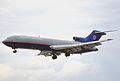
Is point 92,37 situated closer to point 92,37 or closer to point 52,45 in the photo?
point 92,37

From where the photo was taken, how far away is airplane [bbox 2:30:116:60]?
500 feet

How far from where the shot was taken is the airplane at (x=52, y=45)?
15250 centimetres

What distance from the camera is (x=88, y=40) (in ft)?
562

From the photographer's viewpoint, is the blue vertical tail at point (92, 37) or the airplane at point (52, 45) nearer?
the airplane at point (52, 45)

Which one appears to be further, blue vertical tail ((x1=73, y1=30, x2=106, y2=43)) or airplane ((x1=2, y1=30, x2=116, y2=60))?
blue vertical tail ((x1=73, y1=30, x2=106, y2=43))

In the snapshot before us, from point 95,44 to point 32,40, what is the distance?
2042 centimetres

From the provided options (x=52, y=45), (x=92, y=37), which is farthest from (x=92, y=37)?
(x=52, y=45)

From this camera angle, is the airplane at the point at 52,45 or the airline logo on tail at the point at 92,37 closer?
the airplane at the point at 52,45

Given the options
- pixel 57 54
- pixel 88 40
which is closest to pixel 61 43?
pixel 57 54

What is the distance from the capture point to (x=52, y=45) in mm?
156750

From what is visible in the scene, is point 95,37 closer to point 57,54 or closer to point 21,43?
point 57,54

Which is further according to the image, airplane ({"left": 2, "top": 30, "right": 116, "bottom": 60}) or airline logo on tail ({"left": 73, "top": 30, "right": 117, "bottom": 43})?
airline logo on tail ({"left": 73, "top": 30, "right": 117, "bottom": 43})

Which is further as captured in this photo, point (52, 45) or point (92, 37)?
point (92, 37)

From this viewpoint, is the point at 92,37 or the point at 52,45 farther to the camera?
the point at 92,37
